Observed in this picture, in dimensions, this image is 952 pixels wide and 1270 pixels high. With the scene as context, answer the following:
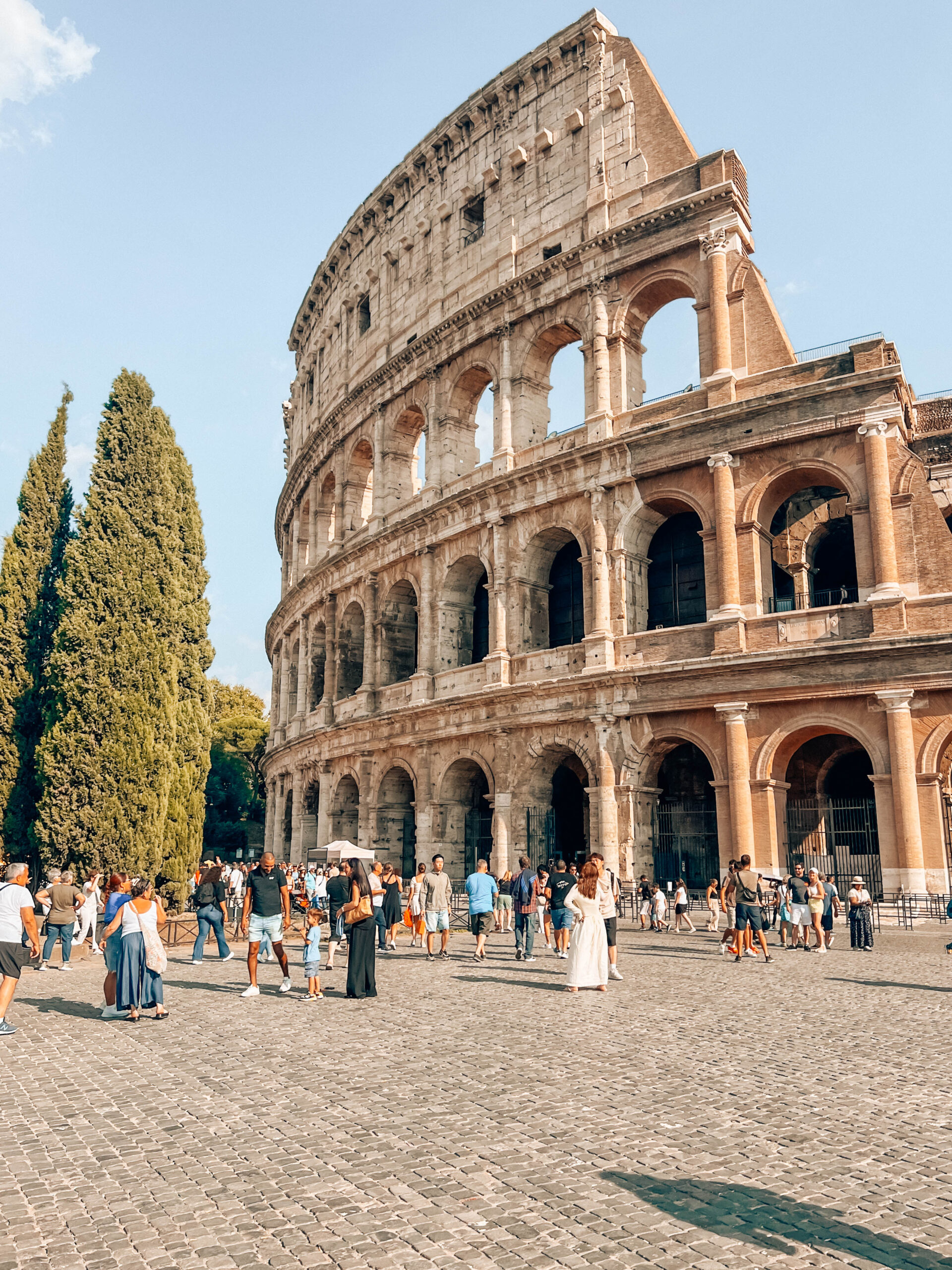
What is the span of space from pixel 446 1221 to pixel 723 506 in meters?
16.7

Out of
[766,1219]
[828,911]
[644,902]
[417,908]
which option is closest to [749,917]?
[828,911]

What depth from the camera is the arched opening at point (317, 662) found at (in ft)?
105

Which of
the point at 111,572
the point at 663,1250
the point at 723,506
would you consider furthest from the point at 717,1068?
the point at 111,572

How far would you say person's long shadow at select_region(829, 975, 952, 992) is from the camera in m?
10.6

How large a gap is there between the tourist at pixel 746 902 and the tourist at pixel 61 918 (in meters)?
9.25

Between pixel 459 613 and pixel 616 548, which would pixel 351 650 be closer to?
pixel 459 613

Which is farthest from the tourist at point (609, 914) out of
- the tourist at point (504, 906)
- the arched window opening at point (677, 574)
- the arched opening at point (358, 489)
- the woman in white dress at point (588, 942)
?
the arched opening at point (358, 489)

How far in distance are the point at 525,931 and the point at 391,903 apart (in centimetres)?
200

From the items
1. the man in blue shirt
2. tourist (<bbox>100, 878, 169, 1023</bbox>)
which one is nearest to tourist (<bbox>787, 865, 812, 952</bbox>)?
the man in blue shirt

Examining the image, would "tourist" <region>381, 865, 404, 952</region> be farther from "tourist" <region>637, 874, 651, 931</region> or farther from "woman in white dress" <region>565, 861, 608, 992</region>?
"tourist" <region>637, 874, 651, 931</region>

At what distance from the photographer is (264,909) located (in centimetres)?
1071

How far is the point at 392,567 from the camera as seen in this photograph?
26969mm

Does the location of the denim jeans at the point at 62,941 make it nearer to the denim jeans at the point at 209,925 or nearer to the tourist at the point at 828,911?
the denim jeans at the point at 209,925

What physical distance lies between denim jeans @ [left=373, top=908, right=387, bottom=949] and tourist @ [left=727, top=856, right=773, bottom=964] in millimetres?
4810
